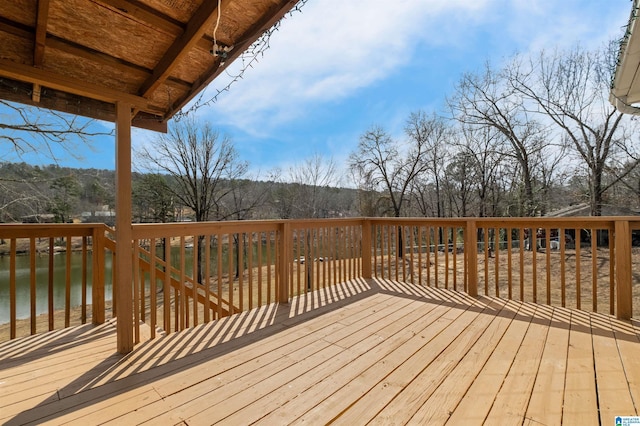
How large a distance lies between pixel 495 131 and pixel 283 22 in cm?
1313

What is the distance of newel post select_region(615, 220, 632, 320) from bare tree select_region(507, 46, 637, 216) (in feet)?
29.0

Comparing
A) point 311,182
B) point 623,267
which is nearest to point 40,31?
point 623,267

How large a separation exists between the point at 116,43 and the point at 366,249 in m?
3.73

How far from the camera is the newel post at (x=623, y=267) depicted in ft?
8.41

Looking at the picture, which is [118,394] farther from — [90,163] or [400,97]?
[400,97]

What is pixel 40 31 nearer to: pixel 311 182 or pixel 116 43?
pixel 116 43

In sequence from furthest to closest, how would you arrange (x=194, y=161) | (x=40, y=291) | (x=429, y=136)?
(x=429, y=136)
(x=194, y=161)
(x=40, y=291)

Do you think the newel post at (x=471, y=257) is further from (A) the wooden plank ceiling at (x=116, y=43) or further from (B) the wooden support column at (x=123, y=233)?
(B) the wooden support column at (x=123, y=233)

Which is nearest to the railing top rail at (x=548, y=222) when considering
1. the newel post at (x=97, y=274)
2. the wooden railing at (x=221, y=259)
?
the wooden railing at (x=221, y=259)

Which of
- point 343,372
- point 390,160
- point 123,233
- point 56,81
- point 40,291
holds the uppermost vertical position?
point 390,160

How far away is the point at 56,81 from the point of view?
1.88 meters

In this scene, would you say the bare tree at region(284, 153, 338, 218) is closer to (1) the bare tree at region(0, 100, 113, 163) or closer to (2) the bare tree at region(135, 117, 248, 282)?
(2) the bare tree at region(135, 117, 248, 282)

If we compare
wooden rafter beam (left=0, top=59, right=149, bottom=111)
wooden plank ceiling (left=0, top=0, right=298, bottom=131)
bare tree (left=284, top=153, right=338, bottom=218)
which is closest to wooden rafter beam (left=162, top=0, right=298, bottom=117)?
wooden plank ceiling (left=0, top=0, right=298, bottom=131)

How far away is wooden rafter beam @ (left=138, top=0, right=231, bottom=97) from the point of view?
1.64 m
